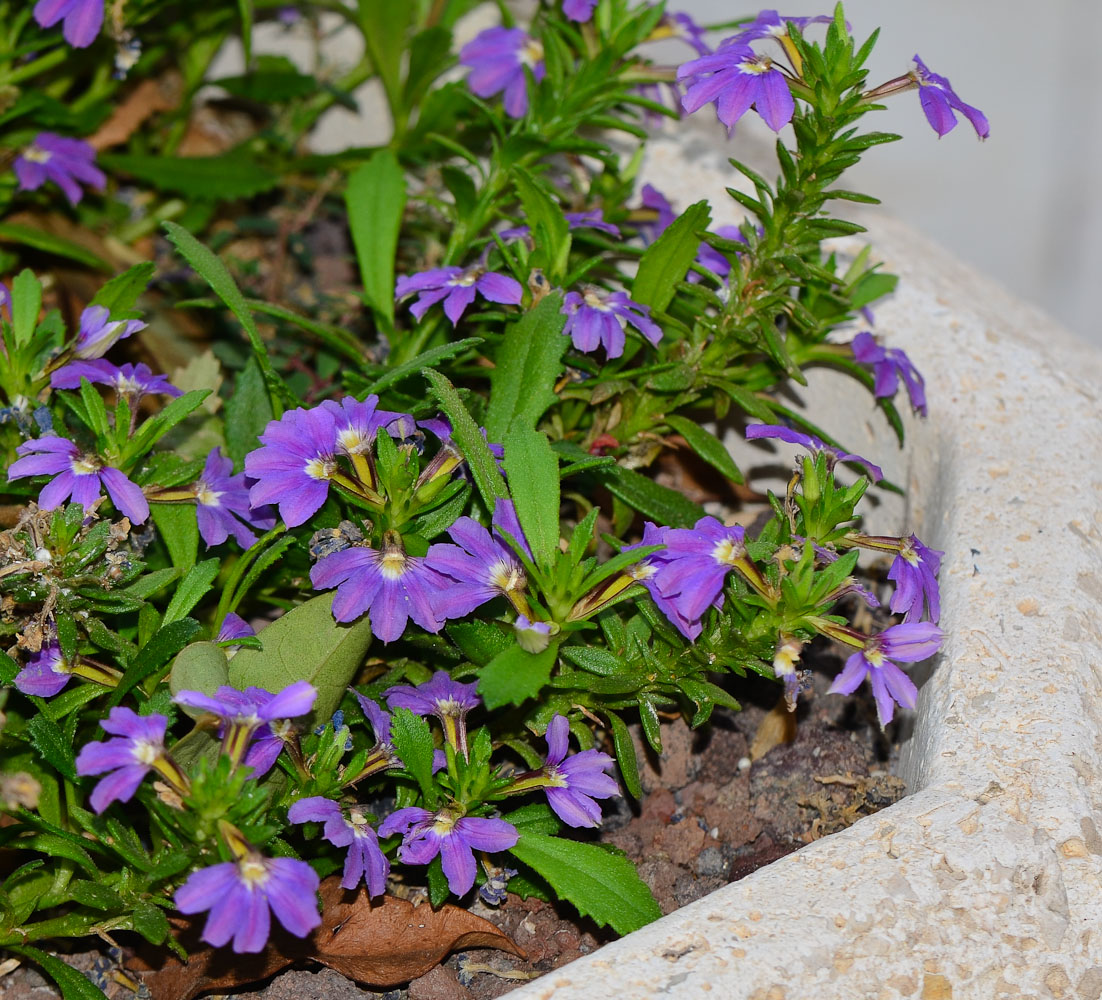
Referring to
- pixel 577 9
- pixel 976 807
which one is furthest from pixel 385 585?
pixel 577 9

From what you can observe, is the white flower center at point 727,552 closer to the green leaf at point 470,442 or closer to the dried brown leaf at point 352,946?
the green leaf at point 470,442

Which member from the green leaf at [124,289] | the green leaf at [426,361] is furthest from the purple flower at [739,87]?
the green leaf at [124,289]

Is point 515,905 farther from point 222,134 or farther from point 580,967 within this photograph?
point 222,134

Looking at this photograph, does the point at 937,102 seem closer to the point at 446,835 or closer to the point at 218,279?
the point at 218,279

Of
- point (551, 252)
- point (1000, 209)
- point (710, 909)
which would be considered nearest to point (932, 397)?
point (551, 252)

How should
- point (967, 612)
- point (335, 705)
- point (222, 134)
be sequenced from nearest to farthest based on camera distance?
point (335, 705)
point (967, 612)
point (222, 134)

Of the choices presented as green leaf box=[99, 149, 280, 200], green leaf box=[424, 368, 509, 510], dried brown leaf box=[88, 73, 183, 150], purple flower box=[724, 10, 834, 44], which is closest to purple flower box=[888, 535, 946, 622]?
green leaf box=[424, 368, 509, 510]
